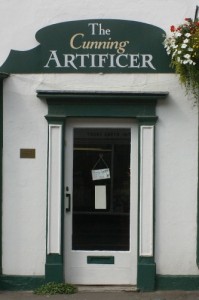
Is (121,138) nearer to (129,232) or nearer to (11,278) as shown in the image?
(129,232)

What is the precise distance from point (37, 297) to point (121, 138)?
7.40ft

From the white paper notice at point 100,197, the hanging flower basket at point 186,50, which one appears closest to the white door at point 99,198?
the white paper notice at point 100,197


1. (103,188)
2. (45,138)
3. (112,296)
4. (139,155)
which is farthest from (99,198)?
(112,296)

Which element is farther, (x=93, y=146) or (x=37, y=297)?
(x=93, y=146)

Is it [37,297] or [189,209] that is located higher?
[189,209]

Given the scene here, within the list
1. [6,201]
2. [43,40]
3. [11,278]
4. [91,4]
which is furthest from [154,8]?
[11,278]

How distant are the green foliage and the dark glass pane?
1.74 feet

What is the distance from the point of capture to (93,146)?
7.67 meters

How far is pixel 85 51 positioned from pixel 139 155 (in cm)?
148

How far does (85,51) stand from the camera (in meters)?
7.44

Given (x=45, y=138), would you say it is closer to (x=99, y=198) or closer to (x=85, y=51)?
(x=99, y=198)

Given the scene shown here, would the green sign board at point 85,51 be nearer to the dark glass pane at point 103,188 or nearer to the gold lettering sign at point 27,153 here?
the dark glass pane at point 103,188

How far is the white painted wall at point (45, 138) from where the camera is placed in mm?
7379

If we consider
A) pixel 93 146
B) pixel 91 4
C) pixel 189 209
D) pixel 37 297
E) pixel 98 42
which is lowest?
pixel 37 297
